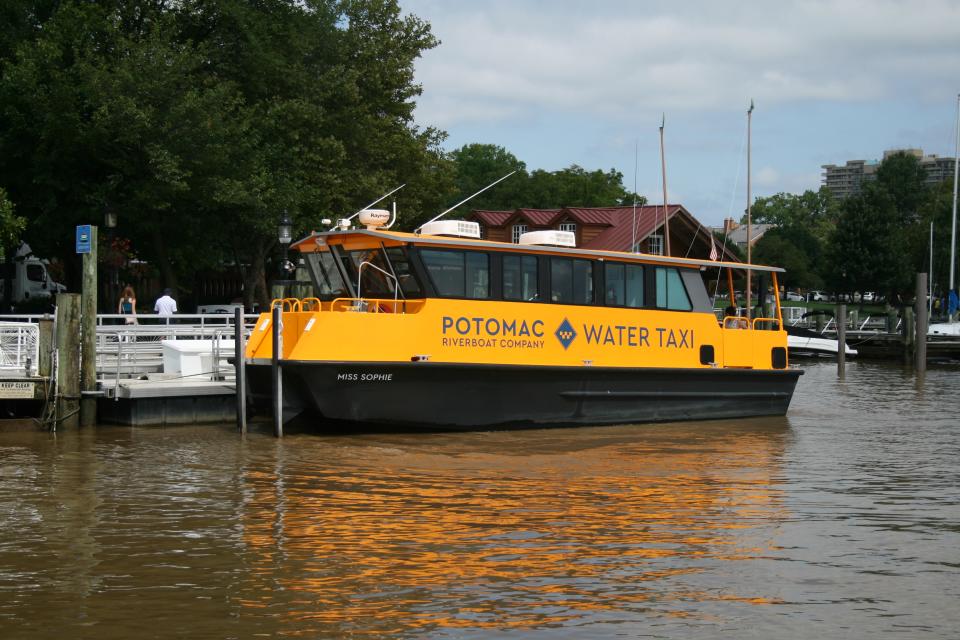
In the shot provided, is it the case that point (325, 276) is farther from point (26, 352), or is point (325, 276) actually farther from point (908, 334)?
point (908, 334)

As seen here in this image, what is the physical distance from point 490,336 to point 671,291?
422 cm

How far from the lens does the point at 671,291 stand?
2111cm

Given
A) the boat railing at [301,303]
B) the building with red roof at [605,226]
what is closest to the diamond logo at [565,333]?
the boat railing at [301,303]

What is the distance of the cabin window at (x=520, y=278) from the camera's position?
18797 millimetres

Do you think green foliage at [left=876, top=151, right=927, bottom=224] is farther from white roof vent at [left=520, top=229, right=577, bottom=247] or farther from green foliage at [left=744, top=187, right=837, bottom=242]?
white roof vent at [left=520, top=229, right=577, bottom=247]

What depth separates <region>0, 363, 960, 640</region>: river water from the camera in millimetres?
8422

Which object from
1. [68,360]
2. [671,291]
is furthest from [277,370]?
[671,291]

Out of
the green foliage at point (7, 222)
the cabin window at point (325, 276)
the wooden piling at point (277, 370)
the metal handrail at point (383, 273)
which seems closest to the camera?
the wooden piling at point (277, 370)

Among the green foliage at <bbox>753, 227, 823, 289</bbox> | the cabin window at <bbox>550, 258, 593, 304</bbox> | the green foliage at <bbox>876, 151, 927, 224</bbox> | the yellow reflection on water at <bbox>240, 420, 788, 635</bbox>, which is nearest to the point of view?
the yellow reflection on water at <bbox>240, 420, 788, 635</bbox>

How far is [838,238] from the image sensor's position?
82875mm

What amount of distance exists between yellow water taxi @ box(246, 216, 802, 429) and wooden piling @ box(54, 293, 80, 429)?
2.62m

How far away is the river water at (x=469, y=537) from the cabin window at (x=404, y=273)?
2.22 m

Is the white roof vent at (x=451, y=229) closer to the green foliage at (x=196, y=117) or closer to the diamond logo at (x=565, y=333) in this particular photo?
the diamond logo at (x=565, y=333)

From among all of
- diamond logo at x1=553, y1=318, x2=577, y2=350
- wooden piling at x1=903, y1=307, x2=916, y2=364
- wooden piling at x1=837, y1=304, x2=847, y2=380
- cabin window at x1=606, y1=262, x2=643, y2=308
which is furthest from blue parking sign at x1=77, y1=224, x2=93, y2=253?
wooden piling at x1=903, y1=307, x2=916, y2=364
